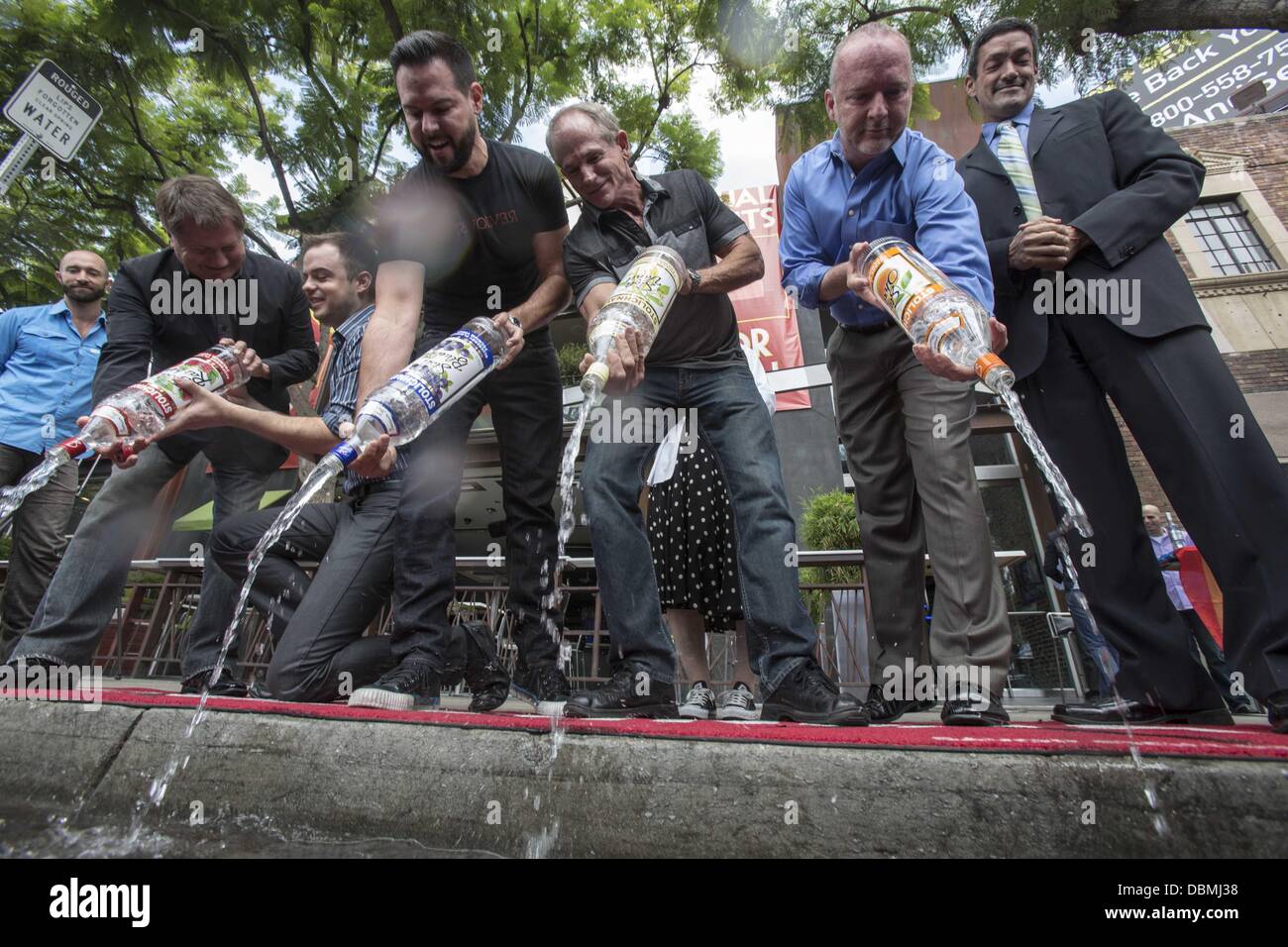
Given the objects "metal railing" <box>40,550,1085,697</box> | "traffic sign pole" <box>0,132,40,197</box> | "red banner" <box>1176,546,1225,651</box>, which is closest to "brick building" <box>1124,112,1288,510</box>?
"red banner" <box>1176,546,1225,651</box>

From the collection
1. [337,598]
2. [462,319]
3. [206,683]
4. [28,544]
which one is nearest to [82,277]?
[28,544]

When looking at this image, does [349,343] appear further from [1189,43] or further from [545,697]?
[1189,43]

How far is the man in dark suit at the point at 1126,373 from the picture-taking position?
1.94 meters

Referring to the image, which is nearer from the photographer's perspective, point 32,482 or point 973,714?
point 973,714

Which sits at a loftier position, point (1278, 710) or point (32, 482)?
point (32, 482)

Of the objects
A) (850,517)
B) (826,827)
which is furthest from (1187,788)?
(850,517)

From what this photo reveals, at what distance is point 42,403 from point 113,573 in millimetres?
1919

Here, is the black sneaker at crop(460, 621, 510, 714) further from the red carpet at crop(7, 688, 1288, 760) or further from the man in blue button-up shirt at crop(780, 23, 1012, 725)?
the man in blue button-up shirt at crop(780, 23, 1012, 725)

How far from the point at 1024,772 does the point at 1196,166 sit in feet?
7.28

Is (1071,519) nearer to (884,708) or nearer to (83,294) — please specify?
(884,708)

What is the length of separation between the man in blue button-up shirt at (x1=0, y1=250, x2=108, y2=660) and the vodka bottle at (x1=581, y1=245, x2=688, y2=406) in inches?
147

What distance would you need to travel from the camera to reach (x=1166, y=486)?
7.06ft

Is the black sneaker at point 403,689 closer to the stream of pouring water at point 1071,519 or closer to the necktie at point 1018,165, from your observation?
the stream of pouring water at point 1071,519

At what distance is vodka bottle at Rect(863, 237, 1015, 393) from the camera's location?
197 cm
